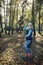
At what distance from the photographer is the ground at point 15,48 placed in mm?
4543

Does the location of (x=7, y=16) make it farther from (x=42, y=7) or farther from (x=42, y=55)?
(x=42, y=55)

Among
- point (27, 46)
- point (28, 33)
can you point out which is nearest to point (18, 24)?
point (28, 33)

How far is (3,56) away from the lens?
461 centimetres

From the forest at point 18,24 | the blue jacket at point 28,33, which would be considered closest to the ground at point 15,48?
the forest at point 18,24

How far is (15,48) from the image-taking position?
4.70 meters

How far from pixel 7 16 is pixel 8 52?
0.96 meters

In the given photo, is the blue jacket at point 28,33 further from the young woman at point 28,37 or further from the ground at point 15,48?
the ground at point 15,48

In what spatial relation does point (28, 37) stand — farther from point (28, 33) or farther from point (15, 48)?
point (15, 48)

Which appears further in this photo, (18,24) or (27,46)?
(18,24)

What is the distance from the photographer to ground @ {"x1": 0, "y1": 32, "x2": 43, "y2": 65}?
4543 millimetres

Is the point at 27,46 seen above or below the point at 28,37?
below

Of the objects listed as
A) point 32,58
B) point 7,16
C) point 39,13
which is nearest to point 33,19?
point 39,13

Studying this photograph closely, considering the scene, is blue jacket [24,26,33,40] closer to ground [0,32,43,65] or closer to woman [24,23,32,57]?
woman [24,23,32,57]

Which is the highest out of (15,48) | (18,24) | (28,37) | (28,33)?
(18,24)
